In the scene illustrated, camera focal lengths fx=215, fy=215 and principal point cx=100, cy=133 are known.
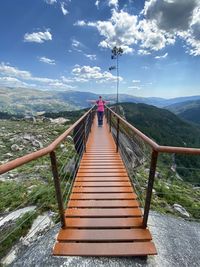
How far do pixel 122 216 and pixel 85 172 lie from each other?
2.71 m

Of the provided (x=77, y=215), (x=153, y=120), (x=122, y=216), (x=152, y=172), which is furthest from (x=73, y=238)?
(x=153, y=120)

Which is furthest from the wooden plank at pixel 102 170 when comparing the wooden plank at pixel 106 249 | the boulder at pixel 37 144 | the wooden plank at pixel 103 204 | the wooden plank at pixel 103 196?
the boulder at pixel 37 144

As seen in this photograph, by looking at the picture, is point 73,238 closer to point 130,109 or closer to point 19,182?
point 19,182

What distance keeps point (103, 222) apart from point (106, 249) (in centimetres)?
64

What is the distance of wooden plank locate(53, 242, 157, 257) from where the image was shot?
306 centimetres

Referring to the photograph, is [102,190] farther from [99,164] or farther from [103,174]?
[99,164]

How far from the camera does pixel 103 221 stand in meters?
3.79

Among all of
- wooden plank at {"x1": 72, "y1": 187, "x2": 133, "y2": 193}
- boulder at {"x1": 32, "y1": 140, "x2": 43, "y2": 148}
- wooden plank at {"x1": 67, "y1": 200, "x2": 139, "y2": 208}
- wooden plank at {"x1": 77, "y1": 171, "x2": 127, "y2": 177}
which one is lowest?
boulder at {"x1": 32, "y1": 140, "x2": 43, "y2": 148}

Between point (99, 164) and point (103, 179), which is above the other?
point (103, 179)

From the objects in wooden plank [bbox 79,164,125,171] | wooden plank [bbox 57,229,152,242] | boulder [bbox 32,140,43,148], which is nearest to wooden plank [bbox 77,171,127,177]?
wooden plank [bbox 79,164,125,171]

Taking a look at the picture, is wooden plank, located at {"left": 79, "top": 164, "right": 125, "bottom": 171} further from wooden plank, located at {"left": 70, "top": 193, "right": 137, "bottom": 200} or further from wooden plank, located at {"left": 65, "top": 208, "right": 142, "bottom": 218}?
wooden plank, located at {"left": 65, "top": 208, "right": 142, "bottom": 218}

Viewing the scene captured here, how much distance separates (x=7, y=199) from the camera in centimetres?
575

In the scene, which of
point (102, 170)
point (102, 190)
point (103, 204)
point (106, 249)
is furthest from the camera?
point (102, 170)

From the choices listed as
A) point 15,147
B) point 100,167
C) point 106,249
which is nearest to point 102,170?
point 100,167
